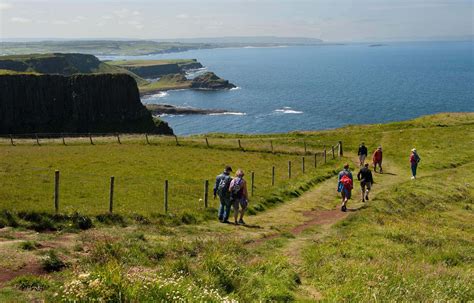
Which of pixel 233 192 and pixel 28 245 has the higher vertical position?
pixel 233 192

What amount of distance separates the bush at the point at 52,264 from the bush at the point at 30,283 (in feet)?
5.12

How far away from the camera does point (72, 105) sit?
461ft

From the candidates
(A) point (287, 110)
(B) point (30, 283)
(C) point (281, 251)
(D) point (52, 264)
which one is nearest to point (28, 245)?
(D) point (52, 264)

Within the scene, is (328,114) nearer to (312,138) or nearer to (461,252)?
(312,138)

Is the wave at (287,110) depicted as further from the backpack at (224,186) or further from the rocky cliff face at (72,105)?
the backpack at (224,186)

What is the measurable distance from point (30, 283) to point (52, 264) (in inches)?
73.9

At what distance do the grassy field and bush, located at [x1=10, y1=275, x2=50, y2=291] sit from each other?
3 centimetres

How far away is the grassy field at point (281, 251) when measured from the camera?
35.7 feet

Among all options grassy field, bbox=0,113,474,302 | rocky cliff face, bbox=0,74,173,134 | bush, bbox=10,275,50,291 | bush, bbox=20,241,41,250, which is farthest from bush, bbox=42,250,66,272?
rocky cliff face, bbox=0,74,173,134

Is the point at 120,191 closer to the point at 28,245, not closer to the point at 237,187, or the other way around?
the point at 237,187

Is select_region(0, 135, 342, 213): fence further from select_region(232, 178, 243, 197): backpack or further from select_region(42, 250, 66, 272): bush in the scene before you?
select_region(42, 250, 66, 272): bush

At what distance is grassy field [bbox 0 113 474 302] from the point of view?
10.9 meters

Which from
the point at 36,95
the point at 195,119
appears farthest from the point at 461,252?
the point at 195,119

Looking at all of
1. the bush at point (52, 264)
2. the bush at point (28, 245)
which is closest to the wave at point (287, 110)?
the bush at point (28, 245)
